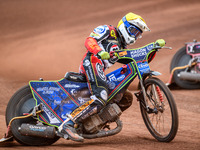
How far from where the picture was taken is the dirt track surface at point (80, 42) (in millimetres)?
7363

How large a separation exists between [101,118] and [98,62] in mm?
883

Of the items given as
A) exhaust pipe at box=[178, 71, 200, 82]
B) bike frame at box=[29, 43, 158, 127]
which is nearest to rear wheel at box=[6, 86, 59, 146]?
bike frame at box=[29, 43, 158, 127]

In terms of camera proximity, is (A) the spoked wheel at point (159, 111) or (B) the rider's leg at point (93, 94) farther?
(B) the rider's leg at point (93, 94)

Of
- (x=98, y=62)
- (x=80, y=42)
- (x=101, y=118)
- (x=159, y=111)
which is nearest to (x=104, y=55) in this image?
(x=98, y=62)

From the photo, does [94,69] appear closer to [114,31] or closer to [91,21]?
[114,31]

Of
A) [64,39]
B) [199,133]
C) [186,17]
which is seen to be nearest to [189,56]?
[199,133]

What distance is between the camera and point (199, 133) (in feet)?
25.1

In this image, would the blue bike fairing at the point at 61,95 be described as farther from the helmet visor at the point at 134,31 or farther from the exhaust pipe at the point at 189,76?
the exhaust pipe at the point at 189,76

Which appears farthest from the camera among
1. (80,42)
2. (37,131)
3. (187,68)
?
(80,42)

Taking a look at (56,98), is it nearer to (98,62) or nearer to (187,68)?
Result: (98,62)

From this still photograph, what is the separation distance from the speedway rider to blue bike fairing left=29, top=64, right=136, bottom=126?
18 centimetres

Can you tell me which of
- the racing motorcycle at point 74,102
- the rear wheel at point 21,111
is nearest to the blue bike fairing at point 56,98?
the racing motorcycle at point 74,102

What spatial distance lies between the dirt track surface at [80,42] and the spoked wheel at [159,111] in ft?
0.55

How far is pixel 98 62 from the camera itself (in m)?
6.69
